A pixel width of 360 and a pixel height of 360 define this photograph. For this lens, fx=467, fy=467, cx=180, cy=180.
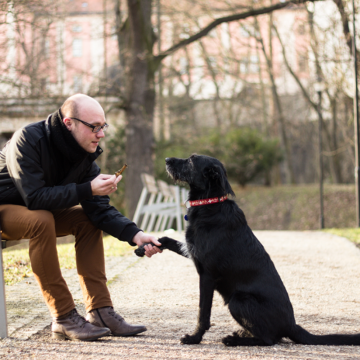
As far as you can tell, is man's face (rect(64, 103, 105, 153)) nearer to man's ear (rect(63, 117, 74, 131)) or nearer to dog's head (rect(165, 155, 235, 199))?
man's ear (rect(63, 117, 74, 131))

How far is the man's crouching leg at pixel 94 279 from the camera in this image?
3129 millimetres

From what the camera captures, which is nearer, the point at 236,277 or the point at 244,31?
the point at 236,277

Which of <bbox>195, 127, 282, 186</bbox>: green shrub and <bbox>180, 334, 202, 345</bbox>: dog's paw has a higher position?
<bbox>195, 127, 282, 186</bbox>: green shrub

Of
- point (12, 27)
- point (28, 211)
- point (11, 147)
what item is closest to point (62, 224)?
point (28, 211)

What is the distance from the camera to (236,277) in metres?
2.93

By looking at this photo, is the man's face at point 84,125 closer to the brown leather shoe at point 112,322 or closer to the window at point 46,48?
the brown leather shoe at point 112,322

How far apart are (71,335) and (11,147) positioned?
128 cm

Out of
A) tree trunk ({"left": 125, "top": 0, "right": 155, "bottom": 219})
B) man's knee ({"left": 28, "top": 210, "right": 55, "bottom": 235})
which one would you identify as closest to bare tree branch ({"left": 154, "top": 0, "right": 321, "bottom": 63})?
tree trunk ({"left": 125, "top": 0, "right": 155, "bottom": 219})

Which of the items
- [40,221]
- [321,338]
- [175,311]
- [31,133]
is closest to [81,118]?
[31,133]

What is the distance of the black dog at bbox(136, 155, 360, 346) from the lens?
2.81m

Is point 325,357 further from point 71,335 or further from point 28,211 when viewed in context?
point 28,211

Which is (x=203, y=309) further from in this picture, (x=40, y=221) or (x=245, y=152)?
(x=245, y=152)

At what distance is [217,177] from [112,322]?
1.20 meters

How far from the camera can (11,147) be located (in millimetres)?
3100
